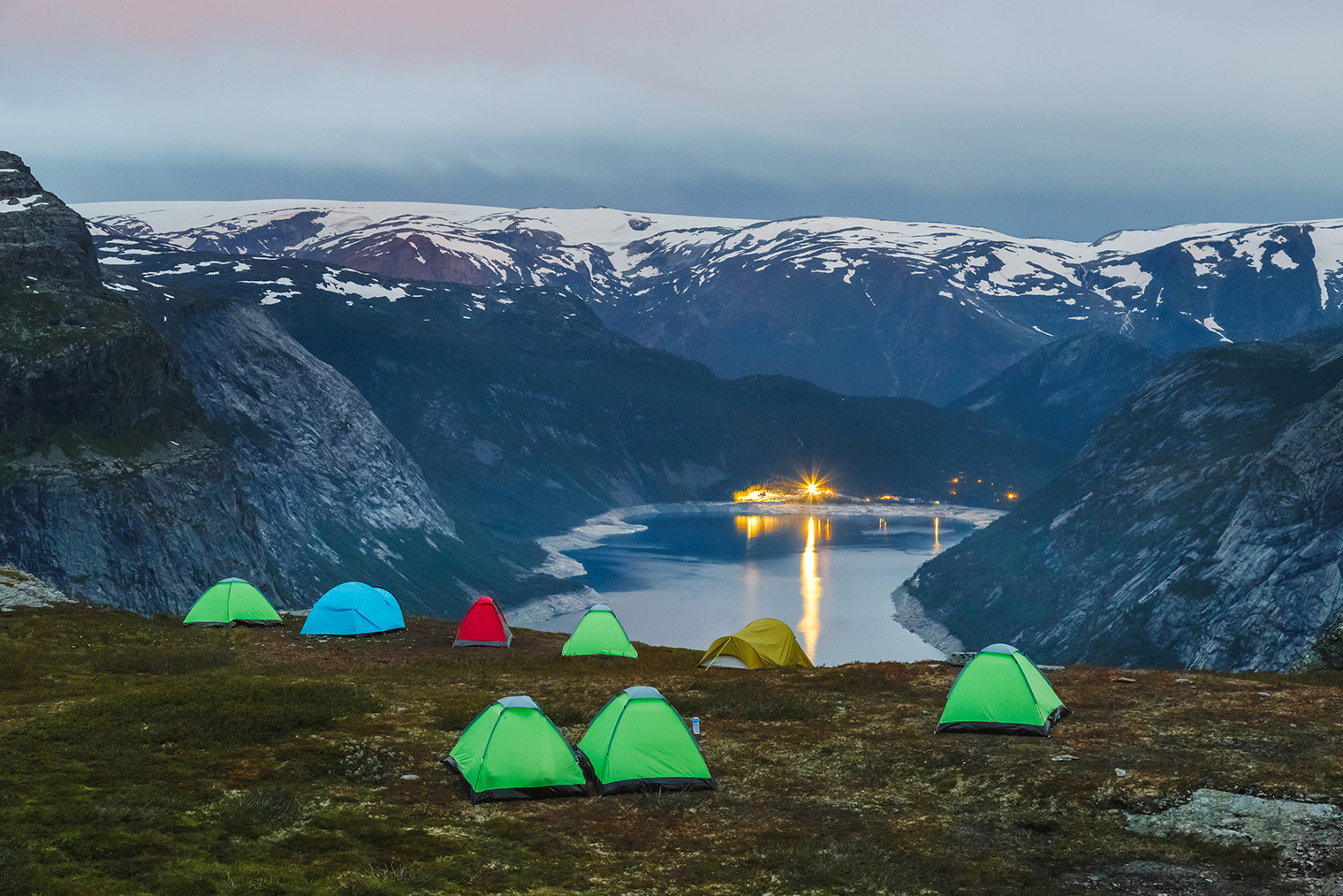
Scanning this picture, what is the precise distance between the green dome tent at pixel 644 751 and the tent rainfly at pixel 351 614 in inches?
1052

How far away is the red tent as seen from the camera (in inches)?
2009

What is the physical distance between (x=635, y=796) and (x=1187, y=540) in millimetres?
104354

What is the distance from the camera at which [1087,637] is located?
4560 inches

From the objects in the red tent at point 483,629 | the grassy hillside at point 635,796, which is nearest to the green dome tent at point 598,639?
the red tent at point 483,629

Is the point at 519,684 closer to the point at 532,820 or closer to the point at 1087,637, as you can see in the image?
the point at 532,820

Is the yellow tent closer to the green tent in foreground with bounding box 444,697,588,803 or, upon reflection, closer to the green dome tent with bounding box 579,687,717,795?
the green dome tent with bounding box 579,687,717,795

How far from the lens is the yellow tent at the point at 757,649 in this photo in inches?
1815

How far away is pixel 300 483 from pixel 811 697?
134 m

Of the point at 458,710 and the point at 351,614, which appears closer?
the point at 458,710

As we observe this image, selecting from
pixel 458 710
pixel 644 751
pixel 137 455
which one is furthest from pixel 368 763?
pixel 137 455

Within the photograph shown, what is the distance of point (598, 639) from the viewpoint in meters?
50.1

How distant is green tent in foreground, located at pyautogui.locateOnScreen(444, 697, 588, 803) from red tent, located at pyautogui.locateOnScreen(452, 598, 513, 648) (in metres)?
23.3

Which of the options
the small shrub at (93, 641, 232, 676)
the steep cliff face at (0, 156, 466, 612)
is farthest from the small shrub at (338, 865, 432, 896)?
the steep cliff face at (0, 156, 466, 612)

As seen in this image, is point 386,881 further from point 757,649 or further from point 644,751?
point 757,649
